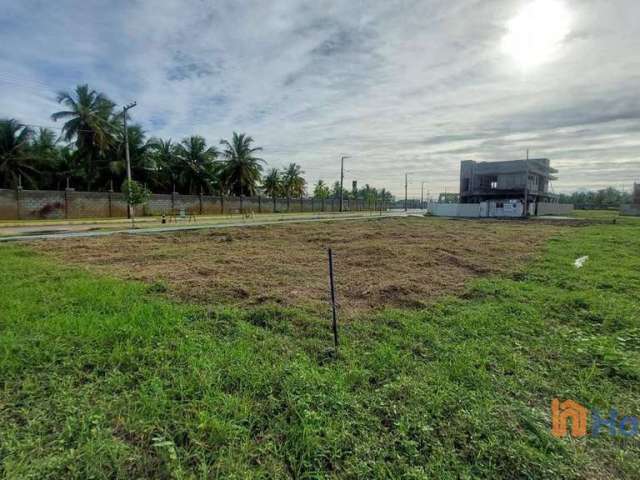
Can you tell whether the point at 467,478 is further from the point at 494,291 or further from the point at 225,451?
the point at 494,291

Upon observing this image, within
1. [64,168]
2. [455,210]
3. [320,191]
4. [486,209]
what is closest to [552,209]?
[486,209]

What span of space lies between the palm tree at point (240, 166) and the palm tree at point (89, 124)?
1413 centimetres

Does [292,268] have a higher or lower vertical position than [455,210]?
lower

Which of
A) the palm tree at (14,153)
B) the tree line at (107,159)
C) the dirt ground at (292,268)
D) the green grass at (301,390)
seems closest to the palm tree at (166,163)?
the tree line at (107,159)

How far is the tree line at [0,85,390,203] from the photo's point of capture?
95.4 ft

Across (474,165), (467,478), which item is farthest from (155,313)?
(474,165)

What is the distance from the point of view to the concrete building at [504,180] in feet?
168

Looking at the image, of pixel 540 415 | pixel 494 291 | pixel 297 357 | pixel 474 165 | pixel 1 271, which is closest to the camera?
pixel 540 415

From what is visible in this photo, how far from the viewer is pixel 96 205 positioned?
27.0 metres

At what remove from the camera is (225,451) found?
2.06 m

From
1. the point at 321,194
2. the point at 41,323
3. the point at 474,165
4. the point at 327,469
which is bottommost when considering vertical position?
the point at 327,469

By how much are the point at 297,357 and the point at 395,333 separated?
137cm

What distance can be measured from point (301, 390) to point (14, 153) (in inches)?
1558

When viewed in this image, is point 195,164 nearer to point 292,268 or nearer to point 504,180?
point 292,268
